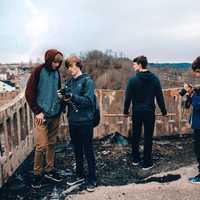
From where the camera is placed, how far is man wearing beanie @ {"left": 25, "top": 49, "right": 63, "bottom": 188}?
638 centimetres

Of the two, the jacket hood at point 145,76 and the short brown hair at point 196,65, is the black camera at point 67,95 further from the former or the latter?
the short brown hair at point 196,65

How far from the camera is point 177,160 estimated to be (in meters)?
8.05

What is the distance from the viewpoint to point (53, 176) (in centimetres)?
691

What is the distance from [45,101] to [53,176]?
1.28 meters

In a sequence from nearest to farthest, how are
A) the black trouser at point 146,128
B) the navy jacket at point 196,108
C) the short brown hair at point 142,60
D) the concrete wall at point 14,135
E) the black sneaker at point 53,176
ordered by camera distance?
1. the navy jacket at point 196,108
2. the concrete wall at point 14,135
3. the black sneaker at point 53,176
4. the short brown hair at point 142,60
5. the black trouser at point 146,128

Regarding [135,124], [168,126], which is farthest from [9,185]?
[168,126]

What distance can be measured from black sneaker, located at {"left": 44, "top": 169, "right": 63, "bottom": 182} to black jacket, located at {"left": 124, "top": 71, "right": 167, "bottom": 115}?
1.78 meters

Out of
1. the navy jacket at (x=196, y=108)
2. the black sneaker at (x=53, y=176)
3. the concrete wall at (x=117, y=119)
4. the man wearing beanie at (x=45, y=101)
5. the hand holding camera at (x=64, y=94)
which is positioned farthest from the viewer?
the concrete wall at (x=117, y=119)

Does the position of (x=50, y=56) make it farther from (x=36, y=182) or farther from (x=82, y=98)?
(x=36, y=182)

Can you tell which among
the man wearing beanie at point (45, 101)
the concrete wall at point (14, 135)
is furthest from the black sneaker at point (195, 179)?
the concrete wall at point (14, 135)

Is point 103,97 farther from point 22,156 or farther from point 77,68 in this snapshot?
point 77,68

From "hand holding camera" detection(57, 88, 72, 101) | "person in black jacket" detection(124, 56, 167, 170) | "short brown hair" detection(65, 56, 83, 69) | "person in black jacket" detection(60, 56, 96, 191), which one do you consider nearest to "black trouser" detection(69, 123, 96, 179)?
"person in black jacket" detection(60, 56, 96, 191)

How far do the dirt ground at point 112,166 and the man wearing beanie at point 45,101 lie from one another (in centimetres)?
32

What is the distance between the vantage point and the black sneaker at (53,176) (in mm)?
6868
